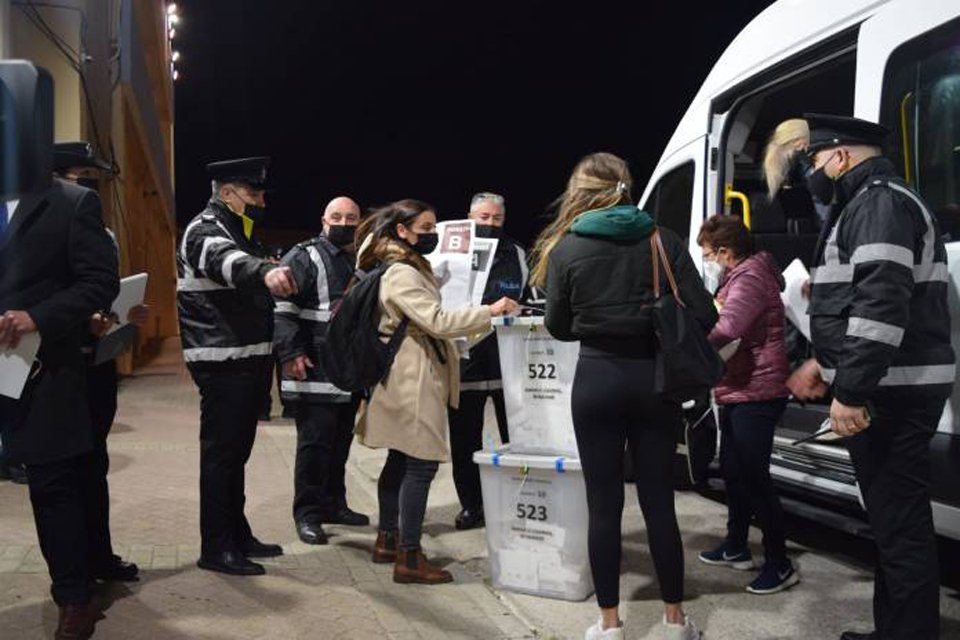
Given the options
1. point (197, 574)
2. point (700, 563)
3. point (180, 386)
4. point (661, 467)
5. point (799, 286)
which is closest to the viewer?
point (661, 467)

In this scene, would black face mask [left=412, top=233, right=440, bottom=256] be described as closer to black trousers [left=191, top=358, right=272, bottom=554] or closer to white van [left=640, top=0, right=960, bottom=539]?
black trousers [left=191, top=358, right=272, bottom=554]

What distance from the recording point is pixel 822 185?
11.9 ft

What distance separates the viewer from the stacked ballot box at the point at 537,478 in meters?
4.28

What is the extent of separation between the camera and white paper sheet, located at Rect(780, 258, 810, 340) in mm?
4180

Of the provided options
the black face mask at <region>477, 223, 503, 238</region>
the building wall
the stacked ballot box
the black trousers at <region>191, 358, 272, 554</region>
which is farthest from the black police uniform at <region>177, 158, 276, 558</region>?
the black face mask at <region>477, 223, 503, 238</region>

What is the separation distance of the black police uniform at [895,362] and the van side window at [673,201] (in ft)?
10.3

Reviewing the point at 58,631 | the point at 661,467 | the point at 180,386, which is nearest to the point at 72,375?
the point at 58,631

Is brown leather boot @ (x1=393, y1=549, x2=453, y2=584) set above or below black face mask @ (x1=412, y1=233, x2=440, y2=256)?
below

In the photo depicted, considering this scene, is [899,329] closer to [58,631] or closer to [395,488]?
[395,488]

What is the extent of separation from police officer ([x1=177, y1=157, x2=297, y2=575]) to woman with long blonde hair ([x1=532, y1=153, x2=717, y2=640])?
1.55m

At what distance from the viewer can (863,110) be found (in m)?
4.26

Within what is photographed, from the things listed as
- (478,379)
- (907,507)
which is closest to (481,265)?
(478,379)

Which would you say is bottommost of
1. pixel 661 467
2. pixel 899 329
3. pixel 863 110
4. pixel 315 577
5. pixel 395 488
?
pixel 315 577

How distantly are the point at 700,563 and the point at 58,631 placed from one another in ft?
9.91
